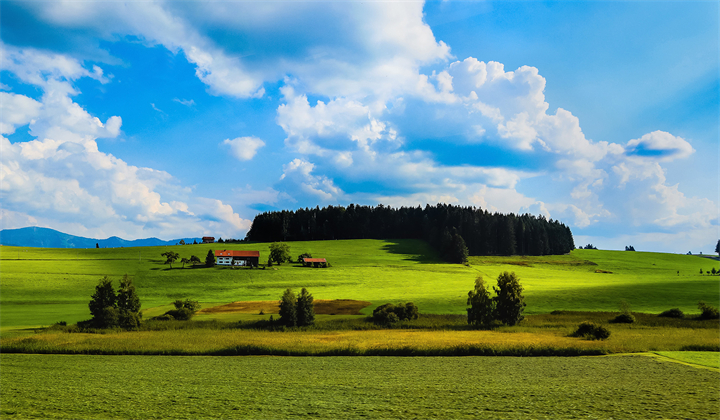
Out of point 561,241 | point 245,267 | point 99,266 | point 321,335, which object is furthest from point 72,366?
point 561,241

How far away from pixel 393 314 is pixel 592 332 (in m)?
22.2

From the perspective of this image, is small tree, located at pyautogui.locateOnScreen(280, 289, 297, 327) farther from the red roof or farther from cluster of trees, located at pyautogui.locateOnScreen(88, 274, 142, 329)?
the red roof

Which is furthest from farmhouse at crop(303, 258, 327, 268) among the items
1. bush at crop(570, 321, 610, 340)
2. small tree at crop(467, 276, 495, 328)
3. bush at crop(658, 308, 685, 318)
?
bush at crop(570, 321, 610, 340)

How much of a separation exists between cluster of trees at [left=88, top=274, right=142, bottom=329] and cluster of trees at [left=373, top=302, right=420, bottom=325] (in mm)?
29132

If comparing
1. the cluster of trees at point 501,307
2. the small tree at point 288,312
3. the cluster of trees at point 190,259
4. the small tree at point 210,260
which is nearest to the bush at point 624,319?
the cluster of trees at point 501,307

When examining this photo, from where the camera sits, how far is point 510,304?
166 feet

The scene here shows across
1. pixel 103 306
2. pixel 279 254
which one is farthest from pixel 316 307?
pixel 279 254

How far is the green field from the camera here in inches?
2534

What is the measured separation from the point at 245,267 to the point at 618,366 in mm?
94962

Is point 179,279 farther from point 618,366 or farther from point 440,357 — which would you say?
point 618,366

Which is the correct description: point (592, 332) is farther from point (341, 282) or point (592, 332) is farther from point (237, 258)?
point (237, 258)

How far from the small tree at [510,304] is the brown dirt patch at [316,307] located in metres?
19.7

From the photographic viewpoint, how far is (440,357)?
29859mm

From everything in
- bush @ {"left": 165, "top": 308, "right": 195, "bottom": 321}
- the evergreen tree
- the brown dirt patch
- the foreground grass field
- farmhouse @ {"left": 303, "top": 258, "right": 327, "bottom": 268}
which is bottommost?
the brown dirt patch
